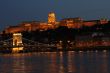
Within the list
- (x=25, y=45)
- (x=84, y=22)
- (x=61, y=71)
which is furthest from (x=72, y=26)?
(x=61, y=71)

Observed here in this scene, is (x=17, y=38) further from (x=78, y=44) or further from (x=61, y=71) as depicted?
(x=61, y=71)

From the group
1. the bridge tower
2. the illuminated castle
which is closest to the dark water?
the bridge tower

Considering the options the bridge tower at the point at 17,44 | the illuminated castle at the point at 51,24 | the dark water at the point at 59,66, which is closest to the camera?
the dark water at the point at 59,66

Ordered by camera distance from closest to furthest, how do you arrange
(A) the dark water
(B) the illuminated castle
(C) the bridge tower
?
(A) the dark water < (C) the bridge tower < (B) the illuminated castle

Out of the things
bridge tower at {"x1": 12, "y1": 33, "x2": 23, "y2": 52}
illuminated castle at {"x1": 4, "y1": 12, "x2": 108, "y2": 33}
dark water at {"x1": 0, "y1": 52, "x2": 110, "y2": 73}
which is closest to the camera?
dark water at {"x1": 0, "y1": 52, "x2": 110, "y2": 73}

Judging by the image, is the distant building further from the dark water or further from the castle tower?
the dark water

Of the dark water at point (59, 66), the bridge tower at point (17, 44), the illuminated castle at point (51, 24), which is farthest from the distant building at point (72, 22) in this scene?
A: the dark water at point (59, 66)

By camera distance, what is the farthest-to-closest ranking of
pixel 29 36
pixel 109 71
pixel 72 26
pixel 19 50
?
pixel 72 26, pixel 29 36, pixel 19 50, pixel 109 71

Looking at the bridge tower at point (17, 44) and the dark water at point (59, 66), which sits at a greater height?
the bridge tower at point (17, 44)

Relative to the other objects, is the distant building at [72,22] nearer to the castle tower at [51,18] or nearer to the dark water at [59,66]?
the castle tower at [51,18]

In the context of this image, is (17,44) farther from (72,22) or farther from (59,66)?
(59,66)

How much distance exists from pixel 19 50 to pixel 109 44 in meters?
13.5

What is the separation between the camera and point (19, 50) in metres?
75.3

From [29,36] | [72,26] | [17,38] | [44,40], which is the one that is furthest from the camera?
[72,26]
